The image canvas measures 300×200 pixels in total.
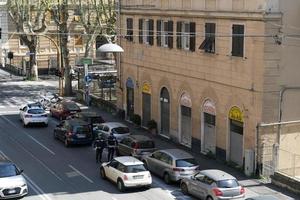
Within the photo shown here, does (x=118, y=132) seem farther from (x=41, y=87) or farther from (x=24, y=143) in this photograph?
(x=41, y=87)

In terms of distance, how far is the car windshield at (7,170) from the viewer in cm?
2659

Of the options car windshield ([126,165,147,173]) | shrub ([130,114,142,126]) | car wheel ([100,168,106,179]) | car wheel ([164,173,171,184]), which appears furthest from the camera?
shrub ([130,114,142,126])

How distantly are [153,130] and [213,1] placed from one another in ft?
36.4

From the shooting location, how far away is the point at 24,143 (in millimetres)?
38594

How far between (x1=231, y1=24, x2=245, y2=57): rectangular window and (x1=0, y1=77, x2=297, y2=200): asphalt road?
7273mm

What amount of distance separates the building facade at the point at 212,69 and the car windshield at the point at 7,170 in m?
11.7

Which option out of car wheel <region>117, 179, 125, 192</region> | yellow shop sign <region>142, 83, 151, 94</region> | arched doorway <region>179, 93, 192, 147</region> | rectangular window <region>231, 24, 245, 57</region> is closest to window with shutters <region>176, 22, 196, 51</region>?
arched doorway <region>179, 93, 192, 147</region>

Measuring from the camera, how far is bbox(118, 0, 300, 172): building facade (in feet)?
102

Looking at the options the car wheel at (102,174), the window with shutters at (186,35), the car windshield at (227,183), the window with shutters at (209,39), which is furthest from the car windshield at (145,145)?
the car windshield at (227,183)

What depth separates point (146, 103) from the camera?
4394 cm

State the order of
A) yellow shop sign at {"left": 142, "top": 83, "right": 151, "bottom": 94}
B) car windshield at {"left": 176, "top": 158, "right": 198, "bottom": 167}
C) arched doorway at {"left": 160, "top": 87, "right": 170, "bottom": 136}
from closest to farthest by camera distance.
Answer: car windshield at {"left": 176, "top": 158, "right": 198, "bottom": 167} < arched doorway at {"left": 160, "top": 87, "right": 170, "bottom": 136} < yellow shop sign at {"left": 142, "top": 83, "right": 151, "bottom": 94}

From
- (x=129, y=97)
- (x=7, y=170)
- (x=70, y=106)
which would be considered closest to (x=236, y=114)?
(x=7, y=170)

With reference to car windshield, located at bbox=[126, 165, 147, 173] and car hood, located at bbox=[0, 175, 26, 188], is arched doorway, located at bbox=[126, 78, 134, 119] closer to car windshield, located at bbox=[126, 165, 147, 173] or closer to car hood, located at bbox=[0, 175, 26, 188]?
car windshield, located at bbox=[126, 165, 147, 173]

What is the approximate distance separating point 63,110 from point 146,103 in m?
6.62
